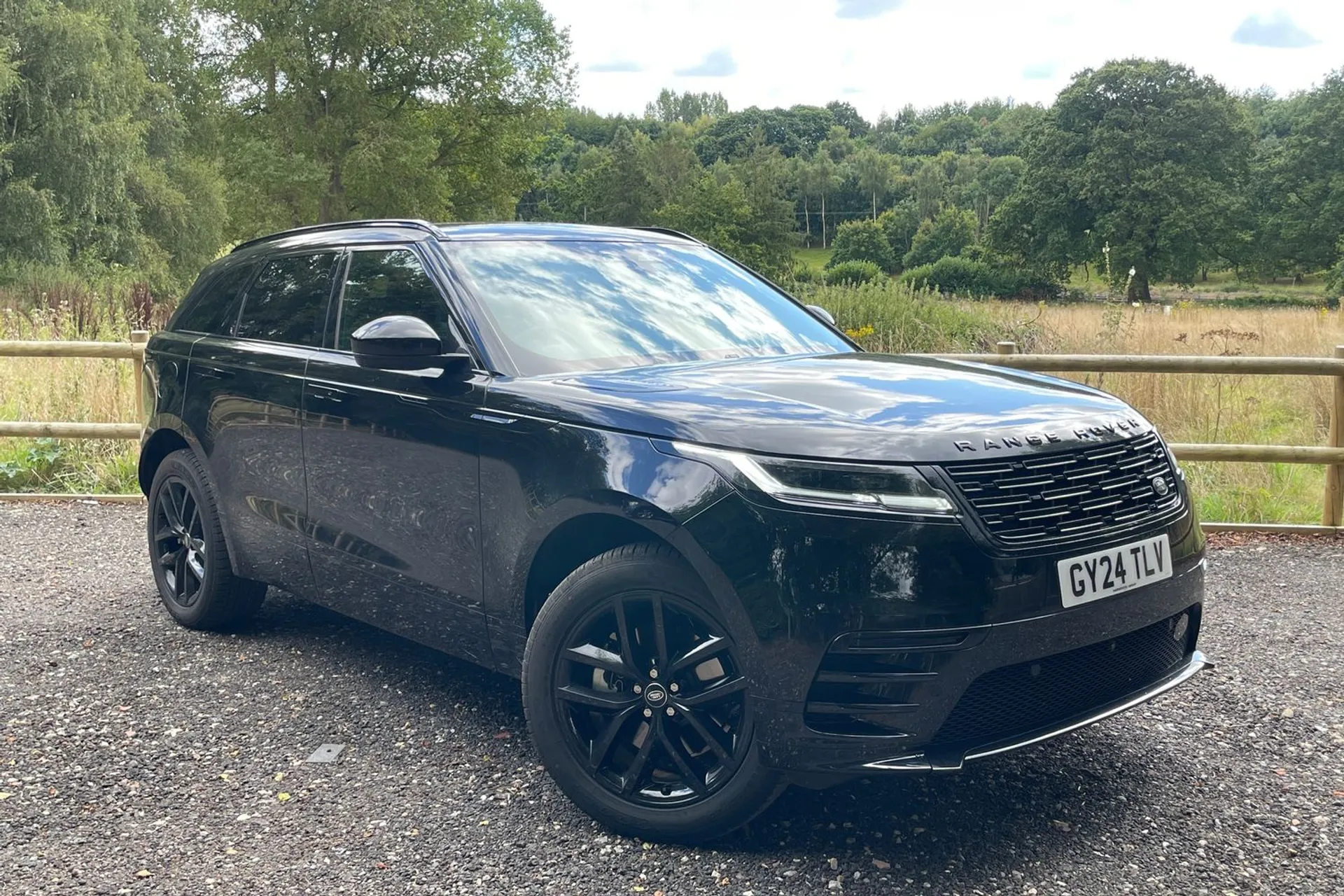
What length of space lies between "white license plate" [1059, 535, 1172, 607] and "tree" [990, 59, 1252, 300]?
54.3 metres

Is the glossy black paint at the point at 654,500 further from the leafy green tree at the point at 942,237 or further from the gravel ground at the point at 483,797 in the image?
the leafy green tree at the point at 942,237

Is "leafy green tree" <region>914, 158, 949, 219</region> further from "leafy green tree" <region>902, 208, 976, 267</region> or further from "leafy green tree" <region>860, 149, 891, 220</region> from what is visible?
"leafy green tree" <region>902, 208, 976, 267</region>

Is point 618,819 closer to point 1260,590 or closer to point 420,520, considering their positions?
point 420,520

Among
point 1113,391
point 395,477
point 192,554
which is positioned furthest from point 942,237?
point 395,477

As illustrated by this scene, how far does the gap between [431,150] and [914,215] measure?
93639mm

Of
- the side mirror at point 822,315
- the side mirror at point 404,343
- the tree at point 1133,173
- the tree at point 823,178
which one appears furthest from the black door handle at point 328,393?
the tree at point 823,178

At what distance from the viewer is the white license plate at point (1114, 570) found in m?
2.91

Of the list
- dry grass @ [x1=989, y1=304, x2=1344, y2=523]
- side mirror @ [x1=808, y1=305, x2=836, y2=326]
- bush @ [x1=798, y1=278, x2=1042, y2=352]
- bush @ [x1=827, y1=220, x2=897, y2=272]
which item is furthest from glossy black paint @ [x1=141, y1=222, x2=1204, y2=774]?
bush @ [x1=827, y1=220, x2=897, y2=272]

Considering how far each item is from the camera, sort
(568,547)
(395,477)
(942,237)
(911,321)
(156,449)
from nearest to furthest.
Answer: (568,547), (395,477), (156,449), (911,321), (942,237)

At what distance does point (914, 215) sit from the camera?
124125mm

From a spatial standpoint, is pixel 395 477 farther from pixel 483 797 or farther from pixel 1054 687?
pixel 1054 687

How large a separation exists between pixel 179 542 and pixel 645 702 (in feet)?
10.2

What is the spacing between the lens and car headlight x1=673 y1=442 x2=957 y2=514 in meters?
2.79

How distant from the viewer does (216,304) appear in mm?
5215
